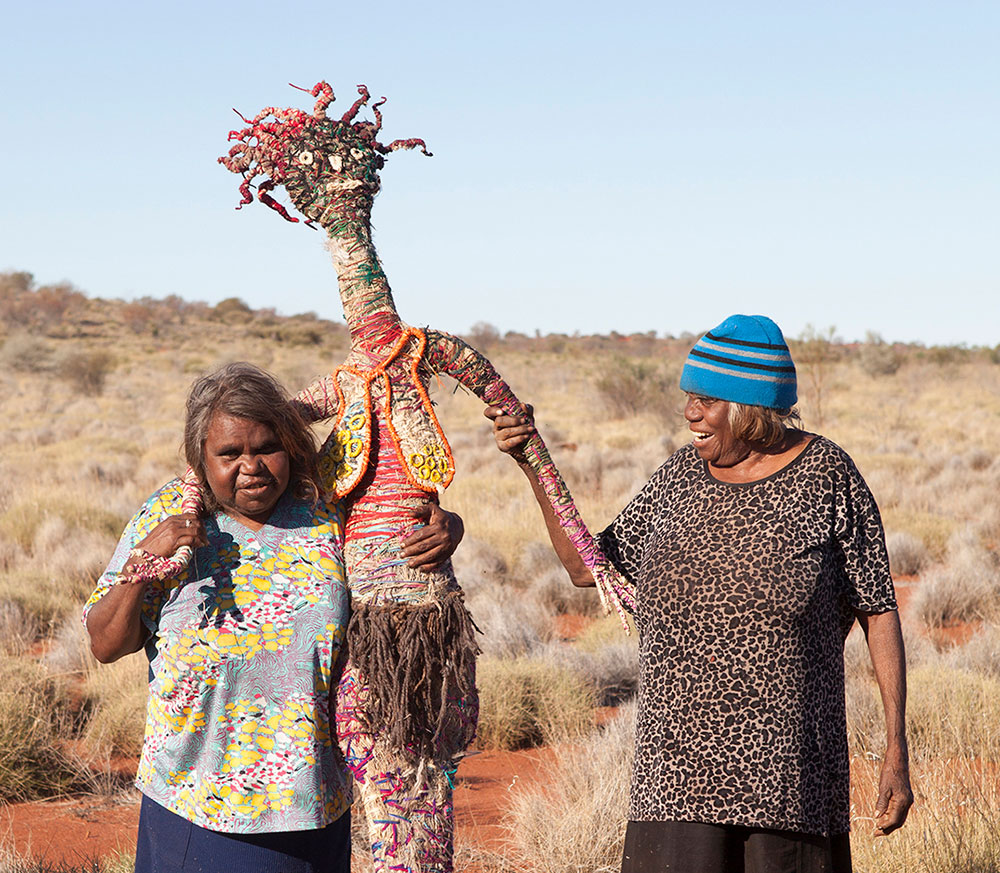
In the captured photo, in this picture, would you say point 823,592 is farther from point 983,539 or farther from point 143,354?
point 143,354

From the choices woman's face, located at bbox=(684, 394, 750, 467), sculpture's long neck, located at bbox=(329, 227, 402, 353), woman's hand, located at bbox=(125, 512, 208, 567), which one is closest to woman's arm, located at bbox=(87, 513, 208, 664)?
woman's hand, located at bbox=(125, 512, 208, 567)

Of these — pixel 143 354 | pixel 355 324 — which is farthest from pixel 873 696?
pixel 143 354

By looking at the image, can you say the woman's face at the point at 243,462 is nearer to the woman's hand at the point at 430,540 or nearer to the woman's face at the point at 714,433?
the woman's hand at the point at 430,540

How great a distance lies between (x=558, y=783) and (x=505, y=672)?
1905 millimetres

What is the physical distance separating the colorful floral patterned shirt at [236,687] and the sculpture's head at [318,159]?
0.98 meters

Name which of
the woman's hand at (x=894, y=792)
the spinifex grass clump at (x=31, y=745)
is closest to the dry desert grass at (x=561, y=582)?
the spinifex grass clump at (x=31, y=745)

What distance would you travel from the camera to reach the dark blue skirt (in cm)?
272

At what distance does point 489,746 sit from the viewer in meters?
6.95

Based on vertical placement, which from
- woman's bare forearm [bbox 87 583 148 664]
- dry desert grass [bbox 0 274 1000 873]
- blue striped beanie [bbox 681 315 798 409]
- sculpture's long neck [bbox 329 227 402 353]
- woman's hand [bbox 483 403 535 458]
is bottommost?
dry desert grass [bbox 0 274 1000 873]

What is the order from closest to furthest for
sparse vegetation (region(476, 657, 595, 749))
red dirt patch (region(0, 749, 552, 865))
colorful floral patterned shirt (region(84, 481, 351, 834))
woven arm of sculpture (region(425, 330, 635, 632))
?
colorful floral patterned shirt (region(84, 481, 351, 834)) → woven arm of sculpture (region(425, 330, 635, 632)) → red dirt patch (region(0, 749, 552, 865)) → sparse vegetation (region(476, 657, 595, 749))

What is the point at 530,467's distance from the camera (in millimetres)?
3367

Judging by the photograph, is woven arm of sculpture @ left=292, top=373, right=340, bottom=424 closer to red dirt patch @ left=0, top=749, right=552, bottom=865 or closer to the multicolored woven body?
the multicolored woven body

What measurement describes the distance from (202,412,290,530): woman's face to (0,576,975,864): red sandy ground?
115 inches

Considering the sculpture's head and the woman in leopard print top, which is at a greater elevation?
the sculpture's head
